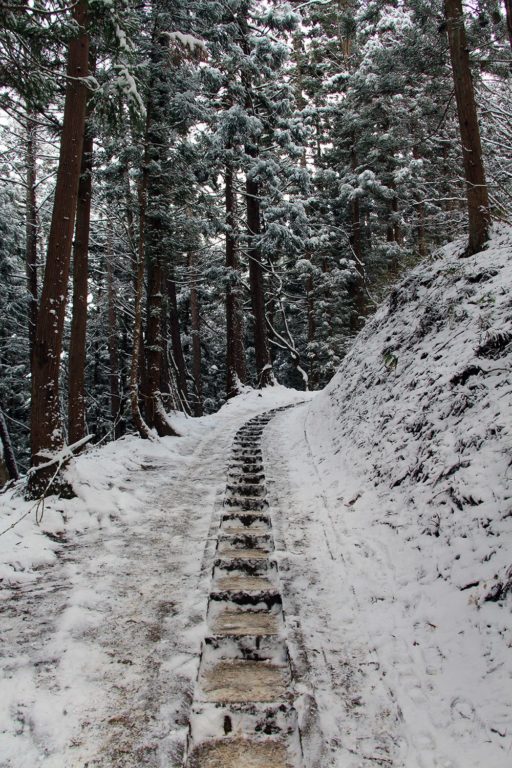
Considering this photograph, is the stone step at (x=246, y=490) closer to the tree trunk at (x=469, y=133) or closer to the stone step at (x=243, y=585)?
the stone step at (x=243, y=585)

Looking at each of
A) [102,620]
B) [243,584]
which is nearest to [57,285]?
[102,620]

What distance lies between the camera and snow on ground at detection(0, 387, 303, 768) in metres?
2.79

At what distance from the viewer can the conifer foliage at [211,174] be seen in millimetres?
6918

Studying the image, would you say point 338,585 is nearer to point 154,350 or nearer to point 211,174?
point 154,350

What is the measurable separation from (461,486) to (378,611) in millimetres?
1482

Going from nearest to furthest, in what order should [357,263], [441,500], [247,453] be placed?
[441,500]
[247,453]
[357,263]

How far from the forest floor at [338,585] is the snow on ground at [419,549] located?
0.7 inches

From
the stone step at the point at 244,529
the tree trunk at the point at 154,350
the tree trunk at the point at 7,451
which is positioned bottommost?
the tree trunk at the point at 7,451

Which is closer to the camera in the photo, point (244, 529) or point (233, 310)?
point (244, 529)

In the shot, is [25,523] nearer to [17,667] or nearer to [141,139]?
[17,667]

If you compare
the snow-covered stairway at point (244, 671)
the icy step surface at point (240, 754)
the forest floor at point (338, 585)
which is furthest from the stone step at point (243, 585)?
the icy step surface at point (240, 754)

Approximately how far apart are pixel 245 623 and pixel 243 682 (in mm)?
675

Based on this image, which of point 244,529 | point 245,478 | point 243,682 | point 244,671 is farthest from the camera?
point 245,478

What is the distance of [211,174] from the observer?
16703 mm
